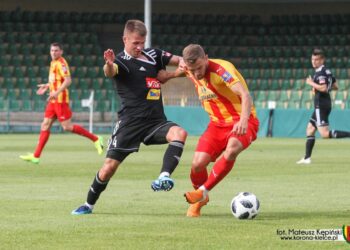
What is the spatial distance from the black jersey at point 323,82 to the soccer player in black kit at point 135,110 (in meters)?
8.96

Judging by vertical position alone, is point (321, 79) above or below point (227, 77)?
below

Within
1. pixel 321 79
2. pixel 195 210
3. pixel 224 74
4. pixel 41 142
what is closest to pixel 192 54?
pixel 224 74

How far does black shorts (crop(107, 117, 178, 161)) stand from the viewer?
10000mm

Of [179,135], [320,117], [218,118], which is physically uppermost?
[218,118]

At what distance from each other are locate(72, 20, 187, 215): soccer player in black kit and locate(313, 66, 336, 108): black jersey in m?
8.96

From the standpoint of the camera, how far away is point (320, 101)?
19344 mm

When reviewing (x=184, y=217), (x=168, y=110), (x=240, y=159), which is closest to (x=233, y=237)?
(x=184, y=217)

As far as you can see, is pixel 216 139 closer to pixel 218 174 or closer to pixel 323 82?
pixel 218 174

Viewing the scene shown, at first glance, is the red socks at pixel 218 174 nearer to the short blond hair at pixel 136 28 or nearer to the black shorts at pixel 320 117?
the short blond hair at pixel 136 28

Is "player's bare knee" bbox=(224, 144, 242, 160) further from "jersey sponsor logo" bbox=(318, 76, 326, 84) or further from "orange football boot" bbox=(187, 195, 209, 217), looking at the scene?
"jersey sponsor logo" bbox=(318, 76, 326, 84)

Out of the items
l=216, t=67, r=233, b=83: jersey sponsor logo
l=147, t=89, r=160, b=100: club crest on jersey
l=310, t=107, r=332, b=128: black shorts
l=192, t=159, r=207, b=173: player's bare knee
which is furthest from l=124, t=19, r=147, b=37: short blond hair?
l=310, t=107, r=332, b=128: black shorts

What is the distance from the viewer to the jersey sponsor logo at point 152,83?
10.2m

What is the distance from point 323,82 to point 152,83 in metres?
9.24

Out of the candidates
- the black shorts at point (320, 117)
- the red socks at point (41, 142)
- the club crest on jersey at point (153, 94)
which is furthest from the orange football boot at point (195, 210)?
the black shorts at point (320, 117)
